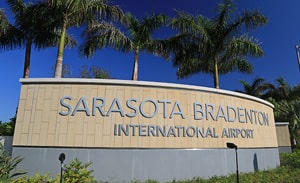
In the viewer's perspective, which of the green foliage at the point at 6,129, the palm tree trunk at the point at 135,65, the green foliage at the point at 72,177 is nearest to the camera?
the green foliage at the point at 72,177

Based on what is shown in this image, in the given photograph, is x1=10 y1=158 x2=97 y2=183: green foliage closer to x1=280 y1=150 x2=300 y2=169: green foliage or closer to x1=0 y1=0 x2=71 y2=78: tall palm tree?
x1=0 y1=0 x2=71 y2=78: tall palm tree

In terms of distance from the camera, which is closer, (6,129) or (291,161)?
(6,129)

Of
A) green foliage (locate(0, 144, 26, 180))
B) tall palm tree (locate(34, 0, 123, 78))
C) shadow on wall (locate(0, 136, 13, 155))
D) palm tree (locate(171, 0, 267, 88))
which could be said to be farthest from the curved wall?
palm tree (locate(171, 0, 267, 88))

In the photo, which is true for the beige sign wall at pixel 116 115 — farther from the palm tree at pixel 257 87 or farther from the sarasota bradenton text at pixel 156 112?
the palm tree at pixel 257 87

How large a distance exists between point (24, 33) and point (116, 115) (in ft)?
28.7

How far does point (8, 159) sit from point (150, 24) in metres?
9.15

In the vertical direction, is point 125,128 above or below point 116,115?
below

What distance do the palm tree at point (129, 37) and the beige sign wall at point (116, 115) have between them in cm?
449

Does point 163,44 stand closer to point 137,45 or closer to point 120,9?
point 137,45

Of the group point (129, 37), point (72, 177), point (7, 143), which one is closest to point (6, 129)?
point (7, 143)

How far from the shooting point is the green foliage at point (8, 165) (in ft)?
20.2

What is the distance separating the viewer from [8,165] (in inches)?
251

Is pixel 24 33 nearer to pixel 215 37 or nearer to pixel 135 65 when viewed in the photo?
pixel 135 65

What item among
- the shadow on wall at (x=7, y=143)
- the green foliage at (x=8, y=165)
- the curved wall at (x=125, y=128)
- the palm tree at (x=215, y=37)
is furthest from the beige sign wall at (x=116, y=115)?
the palm tree at (x=215, y=37)
